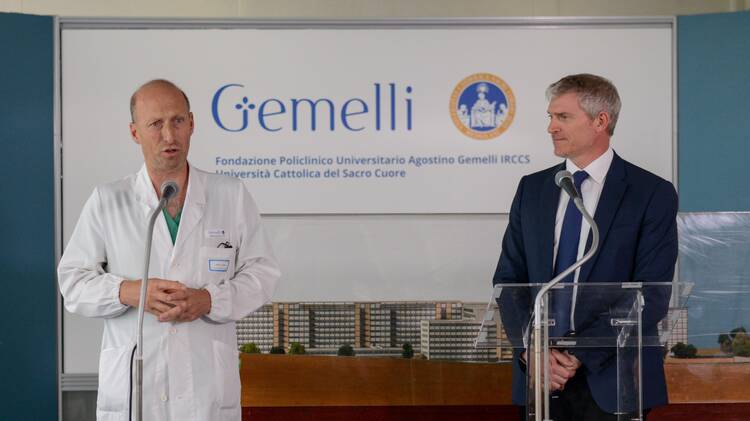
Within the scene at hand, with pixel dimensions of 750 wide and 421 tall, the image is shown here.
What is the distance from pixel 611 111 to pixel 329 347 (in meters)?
1.93

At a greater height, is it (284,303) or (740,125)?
(740,125)

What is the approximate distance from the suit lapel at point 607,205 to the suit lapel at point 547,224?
0.37 ft

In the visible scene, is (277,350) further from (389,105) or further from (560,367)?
(560,367)

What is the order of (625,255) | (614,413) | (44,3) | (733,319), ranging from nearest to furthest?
(614,413), (625,255), (733,319), (44,3)

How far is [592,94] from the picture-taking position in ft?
11.5

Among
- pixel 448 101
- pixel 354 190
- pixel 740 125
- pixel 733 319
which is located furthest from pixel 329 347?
pixel 740 125

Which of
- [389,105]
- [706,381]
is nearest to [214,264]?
[389,105]

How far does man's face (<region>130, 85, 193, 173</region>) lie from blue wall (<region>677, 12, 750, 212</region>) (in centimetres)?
265

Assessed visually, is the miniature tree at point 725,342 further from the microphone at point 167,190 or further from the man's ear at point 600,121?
the microphone at point 167,190

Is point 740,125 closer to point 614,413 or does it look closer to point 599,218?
point 599,218

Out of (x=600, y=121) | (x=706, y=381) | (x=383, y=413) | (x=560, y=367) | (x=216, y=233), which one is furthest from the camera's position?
(x=383, y=413)

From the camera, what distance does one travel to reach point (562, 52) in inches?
196

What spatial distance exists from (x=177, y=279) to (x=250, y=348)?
1.59 m

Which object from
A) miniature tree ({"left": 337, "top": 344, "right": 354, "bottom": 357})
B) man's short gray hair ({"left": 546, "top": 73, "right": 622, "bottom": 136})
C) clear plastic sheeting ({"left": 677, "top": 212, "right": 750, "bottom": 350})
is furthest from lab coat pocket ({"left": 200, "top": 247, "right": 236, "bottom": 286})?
clear plastic sheeting ({"left": 677, "top": 212, "right": 750, "bottom": 350})
